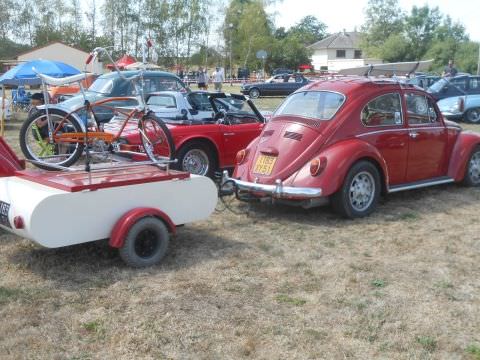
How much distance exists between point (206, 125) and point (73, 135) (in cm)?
320

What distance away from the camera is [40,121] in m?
6.20

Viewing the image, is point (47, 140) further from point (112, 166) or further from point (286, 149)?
point (286, 149)

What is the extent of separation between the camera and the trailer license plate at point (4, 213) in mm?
4768

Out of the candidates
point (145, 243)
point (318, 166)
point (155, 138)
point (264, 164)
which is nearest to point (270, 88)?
point (264, 164)

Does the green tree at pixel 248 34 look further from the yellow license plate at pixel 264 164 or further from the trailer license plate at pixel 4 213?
the trailer license plate at pixel 4 213

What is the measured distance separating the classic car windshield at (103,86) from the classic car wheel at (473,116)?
11.9 metres

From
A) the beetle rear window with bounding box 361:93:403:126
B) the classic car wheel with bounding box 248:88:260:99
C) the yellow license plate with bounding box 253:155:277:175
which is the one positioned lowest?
the yellow license plate with bounding box 253:155:277:175

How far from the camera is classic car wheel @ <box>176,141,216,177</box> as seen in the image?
844 centimetres

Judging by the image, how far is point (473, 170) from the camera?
8.54 m

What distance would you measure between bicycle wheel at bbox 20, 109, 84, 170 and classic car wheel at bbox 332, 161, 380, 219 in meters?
3.01

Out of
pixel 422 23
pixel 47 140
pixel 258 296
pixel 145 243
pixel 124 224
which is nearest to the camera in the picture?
pixel 258 296

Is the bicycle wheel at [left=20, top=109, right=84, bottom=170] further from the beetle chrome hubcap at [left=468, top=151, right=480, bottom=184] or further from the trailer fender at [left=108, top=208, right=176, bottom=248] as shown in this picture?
the beetle chrome hubcap at [left=468, top=151, right=480, bottom=184]

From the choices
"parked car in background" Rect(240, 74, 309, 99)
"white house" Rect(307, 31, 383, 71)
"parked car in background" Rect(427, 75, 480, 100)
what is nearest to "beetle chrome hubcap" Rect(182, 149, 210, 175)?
"parked car in background" Rect(427, 75, 480, 100)

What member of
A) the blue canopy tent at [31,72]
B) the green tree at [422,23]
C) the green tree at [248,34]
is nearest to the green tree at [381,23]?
the green tree at [422,23]
